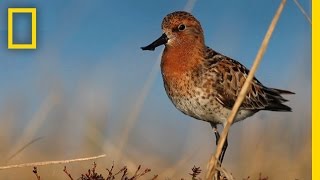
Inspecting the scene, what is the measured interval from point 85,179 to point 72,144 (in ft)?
5.01

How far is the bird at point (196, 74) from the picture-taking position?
4141 millimetres

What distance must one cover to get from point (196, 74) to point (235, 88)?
31 centimetres

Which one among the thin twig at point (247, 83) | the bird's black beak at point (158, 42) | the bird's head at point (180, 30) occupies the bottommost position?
the thin twig at point (247, 83)

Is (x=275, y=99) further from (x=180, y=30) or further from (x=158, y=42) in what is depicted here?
(x=158, y=42)

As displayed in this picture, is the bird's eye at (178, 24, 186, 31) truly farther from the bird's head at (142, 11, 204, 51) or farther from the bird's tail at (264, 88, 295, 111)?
the bird's tail at (264, 88, 295, 111)

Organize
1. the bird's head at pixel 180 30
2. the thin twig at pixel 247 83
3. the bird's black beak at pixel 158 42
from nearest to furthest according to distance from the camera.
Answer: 1. the thin twig at pixel 247 83
2. the bird's black beak at pixel 158 42
3. the bird's head at pixel 180 30

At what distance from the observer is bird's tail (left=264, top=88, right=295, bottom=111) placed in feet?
14.8

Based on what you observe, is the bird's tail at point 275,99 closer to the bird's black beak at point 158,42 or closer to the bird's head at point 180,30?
the bird's head at point 180,30

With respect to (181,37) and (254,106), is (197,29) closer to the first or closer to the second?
(181,37)

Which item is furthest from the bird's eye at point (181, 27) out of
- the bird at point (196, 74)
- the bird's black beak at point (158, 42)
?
the bird's black beak at point (158, 42)

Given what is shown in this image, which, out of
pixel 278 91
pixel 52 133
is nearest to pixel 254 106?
pixel 278 91

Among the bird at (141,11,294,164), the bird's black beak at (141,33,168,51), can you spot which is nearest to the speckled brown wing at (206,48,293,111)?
the bird at (141,11,294,164)

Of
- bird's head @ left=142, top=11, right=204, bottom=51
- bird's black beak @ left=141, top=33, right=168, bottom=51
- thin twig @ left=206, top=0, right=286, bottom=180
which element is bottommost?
thin twig @ left=206, top=0, right=286, bottom=180

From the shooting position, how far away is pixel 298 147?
4703 millimetres
